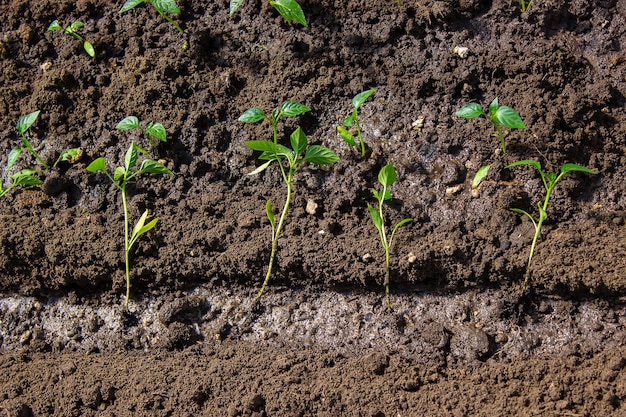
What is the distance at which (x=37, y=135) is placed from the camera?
2.64 m

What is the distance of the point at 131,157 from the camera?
2.26m

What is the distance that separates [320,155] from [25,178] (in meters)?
1.20

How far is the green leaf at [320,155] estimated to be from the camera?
2.07 m

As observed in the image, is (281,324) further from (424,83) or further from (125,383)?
(424,83)

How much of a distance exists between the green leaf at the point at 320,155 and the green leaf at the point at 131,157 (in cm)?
67

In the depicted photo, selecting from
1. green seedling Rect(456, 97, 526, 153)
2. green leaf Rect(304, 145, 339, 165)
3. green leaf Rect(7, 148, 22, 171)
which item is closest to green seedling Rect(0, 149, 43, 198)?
green leaf Rect(7, 148, 22, 171)

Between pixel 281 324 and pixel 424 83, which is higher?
pixel 424 83

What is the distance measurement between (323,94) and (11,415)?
156 centimetres

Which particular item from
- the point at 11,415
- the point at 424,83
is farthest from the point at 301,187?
the point at 11,415

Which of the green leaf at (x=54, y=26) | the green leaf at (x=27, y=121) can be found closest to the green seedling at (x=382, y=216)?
the green leaf at (x=27, y=121)

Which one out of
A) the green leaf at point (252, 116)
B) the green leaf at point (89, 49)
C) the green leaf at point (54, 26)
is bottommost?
the green leaf at point (252, 116)

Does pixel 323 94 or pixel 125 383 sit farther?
pixel 323 94

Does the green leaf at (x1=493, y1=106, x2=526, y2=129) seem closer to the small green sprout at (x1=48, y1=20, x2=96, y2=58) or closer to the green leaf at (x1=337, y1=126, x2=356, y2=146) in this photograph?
the green leaf at (x1=337, y1=126, x2=356, y2=146)

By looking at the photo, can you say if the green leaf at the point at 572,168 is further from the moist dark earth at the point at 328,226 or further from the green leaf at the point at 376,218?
the green leaf at the point at 376,218
